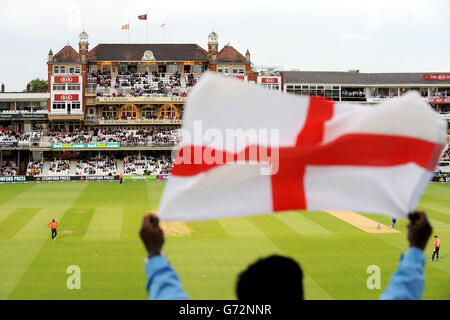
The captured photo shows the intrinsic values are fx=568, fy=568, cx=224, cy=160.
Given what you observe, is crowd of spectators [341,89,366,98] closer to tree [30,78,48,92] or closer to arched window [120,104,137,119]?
arched window [120,104,137,119]

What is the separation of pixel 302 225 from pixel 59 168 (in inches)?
1368

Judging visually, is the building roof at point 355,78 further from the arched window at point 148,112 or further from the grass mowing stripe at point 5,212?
the grass mowing stripe at point 5,212

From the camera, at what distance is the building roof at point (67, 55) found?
211 ft

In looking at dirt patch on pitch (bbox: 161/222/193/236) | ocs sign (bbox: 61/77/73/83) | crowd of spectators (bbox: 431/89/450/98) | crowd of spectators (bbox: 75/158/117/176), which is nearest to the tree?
ocs sign (bbox: 61/77/73/83)

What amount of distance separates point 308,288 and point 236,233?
916 centimetres

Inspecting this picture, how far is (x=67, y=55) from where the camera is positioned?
2549 inches

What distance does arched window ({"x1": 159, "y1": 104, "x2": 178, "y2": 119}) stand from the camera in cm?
6425

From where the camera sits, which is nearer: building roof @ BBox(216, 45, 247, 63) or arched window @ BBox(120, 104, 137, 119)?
arched window @ BBox(120, 104, 137, 119)

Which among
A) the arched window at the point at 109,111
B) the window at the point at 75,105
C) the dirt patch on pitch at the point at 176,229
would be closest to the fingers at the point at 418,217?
the dirt patch on pitch at the point at 176,229

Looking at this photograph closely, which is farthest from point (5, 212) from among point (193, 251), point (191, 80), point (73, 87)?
point (191, 80)

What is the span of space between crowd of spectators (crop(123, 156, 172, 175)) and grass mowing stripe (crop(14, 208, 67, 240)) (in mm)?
22947

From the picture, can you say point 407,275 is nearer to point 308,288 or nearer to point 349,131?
point 349,131

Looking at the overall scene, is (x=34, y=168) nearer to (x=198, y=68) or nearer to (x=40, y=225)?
(x=198, y=68)
